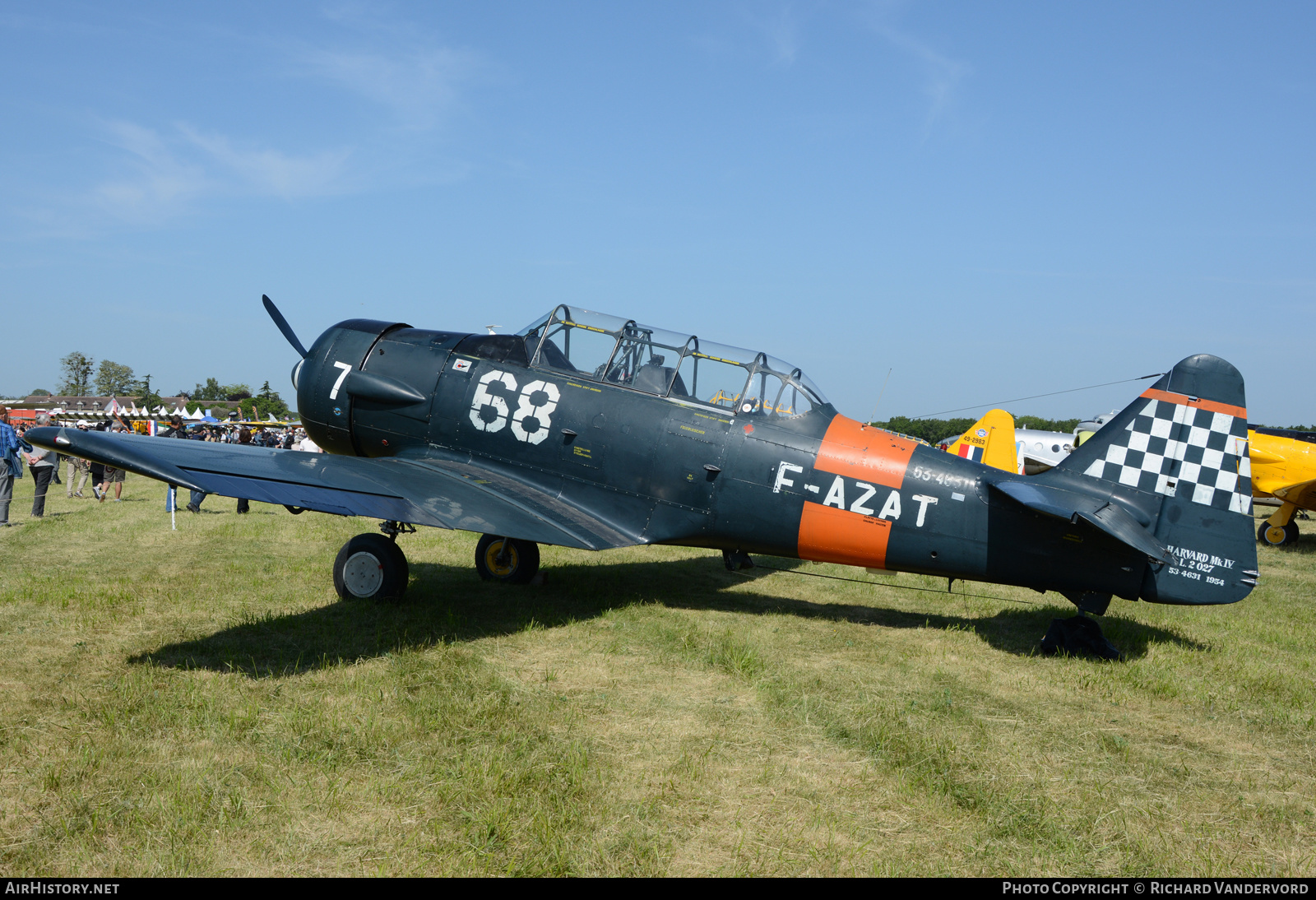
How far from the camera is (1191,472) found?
6.55 meters

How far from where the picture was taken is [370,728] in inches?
171

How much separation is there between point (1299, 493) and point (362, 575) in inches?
684

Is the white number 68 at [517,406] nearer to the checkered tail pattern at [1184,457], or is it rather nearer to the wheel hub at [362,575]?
the wheel hub at [362,575]

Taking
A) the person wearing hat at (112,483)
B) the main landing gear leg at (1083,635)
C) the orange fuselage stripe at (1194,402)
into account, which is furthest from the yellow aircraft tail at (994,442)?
the person wearing hat at (112,483)

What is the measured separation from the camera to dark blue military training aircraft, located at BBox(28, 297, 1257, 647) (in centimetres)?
638

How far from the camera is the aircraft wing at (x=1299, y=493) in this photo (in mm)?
15289

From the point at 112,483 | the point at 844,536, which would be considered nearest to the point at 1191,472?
the point at 844,536

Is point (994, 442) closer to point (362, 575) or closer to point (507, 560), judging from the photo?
point (507, 560)

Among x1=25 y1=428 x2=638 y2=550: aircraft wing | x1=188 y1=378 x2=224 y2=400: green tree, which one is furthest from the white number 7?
x1=188 y1=378 x2=224 y2=400: green tree

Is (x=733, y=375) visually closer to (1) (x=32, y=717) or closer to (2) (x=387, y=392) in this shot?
(2) (x=387, y=392)

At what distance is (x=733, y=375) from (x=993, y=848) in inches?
202

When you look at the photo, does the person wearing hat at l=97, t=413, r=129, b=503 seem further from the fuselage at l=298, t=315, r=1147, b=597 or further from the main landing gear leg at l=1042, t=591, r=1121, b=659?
the main landing gear leg at l=1042, t=591, r=1121, b=659

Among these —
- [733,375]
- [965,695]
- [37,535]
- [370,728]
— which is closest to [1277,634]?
[965,695]

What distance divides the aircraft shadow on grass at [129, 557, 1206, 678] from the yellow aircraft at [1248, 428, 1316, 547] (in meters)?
10.8
